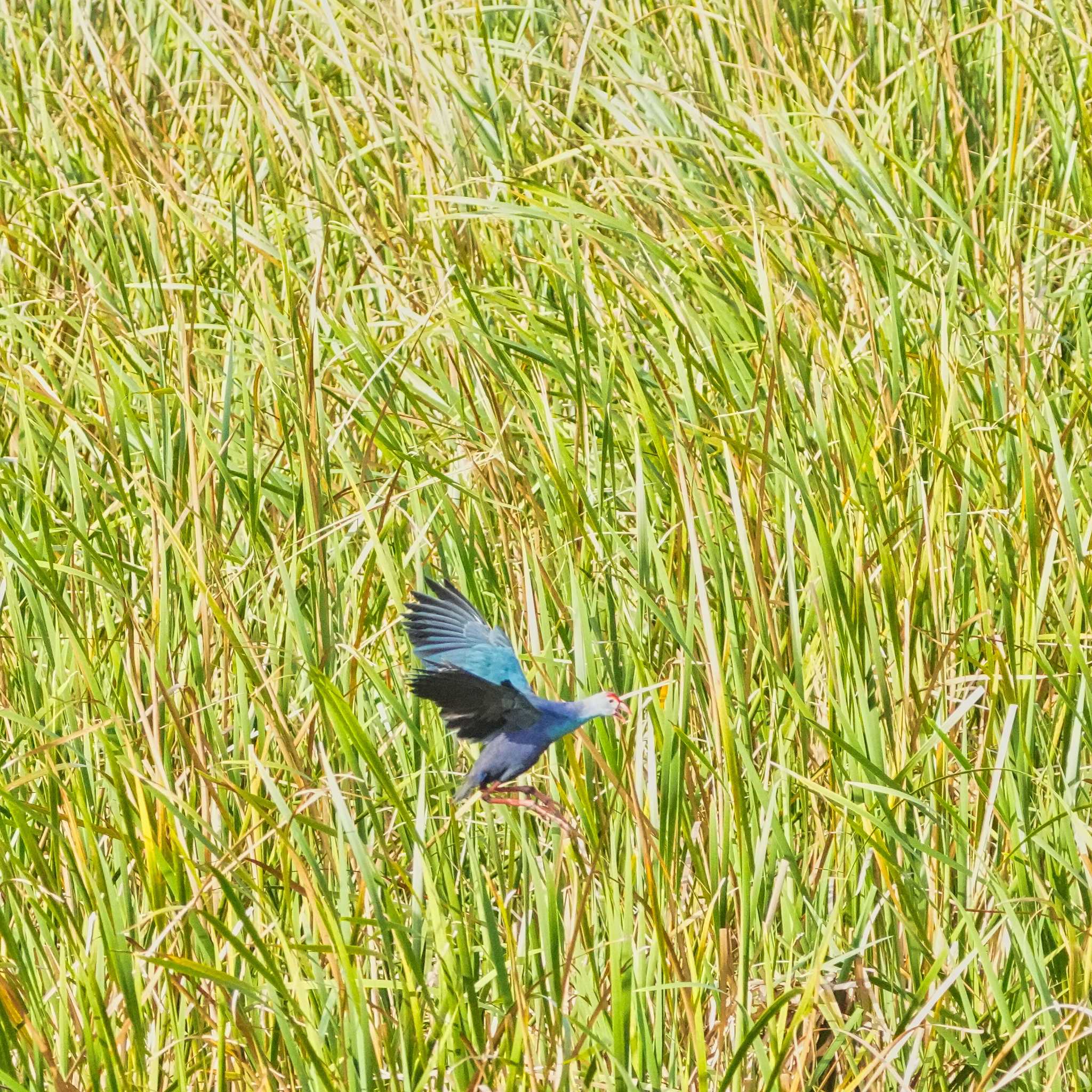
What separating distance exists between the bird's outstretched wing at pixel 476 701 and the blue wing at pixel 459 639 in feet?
0.33

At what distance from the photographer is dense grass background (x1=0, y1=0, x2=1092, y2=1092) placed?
1.74m

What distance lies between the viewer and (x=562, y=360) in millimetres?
2545

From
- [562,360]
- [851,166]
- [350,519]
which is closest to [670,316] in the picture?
[562,360]

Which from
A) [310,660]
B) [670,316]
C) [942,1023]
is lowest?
[942,1023]

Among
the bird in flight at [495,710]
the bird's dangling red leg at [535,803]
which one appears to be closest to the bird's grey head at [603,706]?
the bird in flight at [495,710]

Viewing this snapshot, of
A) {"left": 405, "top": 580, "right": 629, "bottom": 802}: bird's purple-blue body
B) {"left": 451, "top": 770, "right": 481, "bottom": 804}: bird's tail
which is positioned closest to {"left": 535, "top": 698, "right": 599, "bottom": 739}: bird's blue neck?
{"left": 405, "top": 580, "right": 629, "bottom": 802}: bird's purple-blue body

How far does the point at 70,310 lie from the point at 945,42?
5.34 feet

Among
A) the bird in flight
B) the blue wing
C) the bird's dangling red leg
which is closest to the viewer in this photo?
the bird's dangling red leg

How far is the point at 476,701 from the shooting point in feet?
6.07

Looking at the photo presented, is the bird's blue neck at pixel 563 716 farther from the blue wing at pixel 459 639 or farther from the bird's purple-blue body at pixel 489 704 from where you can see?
the blue wing at pixel 459 639

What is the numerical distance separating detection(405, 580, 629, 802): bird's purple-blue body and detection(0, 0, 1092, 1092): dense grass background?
9cm

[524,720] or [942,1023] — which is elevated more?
[524,720]

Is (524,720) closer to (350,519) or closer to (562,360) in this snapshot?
(350,519)

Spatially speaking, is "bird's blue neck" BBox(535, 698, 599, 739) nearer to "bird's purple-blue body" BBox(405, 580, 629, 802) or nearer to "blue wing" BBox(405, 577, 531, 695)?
"bird's purple-blue body" BBox(405, 580, 629, 802)
